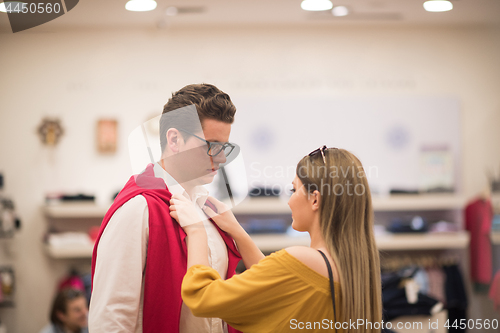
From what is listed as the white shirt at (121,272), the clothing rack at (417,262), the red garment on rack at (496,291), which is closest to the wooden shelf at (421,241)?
the clothing rack at (417,262)

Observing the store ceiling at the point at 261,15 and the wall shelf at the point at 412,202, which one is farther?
the wall shelf at the point at 412,202

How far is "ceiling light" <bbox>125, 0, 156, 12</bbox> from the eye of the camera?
3.10 meters

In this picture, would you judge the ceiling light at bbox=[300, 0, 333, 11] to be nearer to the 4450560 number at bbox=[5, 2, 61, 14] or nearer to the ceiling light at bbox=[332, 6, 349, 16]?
the ceiling light at bbox=[332, 6, 349, 16]

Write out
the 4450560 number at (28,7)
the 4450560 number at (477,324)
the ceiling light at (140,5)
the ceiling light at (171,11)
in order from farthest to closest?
the 4450560 number at (477,324)
the ceiling light at (171,11)
the ceiling light at (140,5)
the 4450560 number at (28,7)

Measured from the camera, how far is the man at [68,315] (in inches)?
110

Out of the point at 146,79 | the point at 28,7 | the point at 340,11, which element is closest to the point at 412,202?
the point at 340,11

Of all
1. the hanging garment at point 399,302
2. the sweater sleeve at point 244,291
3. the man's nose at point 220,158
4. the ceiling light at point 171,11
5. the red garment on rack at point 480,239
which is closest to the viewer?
the sweater sleeve at point 244,291

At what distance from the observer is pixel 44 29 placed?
3.11 meters

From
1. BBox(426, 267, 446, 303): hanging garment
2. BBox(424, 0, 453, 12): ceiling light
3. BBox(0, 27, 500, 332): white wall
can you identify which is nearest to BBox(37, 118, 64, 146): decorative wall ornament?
BBox(0, 27, 500, 332): white wall

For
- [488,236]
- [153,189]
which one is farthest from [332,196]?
[488,236]

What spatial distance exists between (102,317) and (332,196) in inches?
27.5

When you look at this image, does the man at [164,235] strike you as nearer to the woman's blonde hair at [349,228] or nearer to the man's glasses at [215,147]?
the man's glasses at [215,147]

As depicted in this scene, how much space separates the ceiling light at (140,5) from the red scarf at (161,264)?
233cm

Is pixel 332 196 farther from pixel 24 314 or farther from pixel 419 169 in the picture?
pixel 24 314
